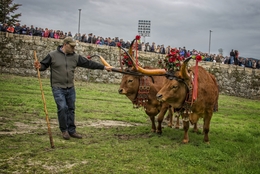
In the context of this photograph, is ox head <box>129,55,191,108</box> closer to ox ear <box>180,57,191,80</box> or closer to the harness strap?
ox ear <box>180,57,191,80</box>

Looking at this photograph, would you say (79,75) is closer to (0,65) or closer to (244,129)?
(0,65)

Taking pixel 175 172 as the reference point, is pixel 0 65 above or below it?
above

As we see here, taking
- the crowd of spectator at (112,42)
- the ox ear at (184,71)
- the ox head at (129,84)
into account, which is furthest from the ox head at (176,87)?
the crowd of spectator at (112,42)

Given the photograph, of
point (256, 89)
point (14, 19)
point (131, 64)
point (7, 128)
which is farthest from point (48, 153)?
point (14, 19)

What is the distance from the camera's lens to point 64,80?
25.2 ft

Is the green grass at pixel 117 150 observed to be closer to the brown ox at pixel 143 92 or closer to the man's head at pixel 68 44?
the brown ox at pixel 143 92

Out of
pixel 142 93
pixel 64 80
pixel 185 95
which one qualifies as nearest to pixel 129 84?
pixel 142 93

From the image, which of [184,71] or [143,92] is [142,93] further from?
[184,71]

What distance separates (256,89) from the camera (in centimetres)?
3244

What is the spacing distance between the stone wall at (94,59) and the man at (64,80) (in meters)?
21.2

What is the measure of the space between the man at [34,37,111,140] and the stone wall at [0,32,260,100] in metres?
21.2

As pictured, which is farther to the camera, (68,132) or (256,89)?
(256,89)

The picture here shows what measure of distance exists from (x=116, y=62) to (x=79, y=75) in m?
4.13

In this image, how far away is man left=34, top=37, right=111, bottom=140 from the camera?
7.55 m
